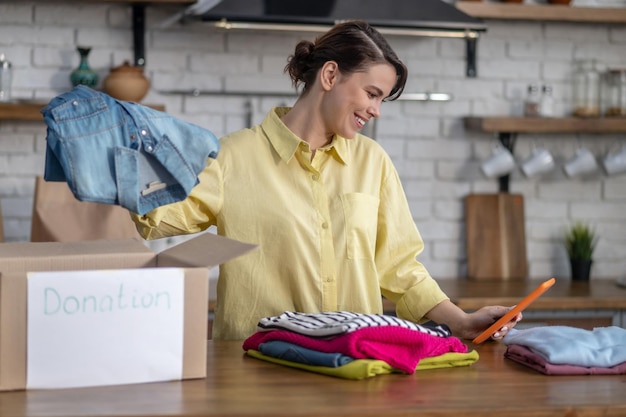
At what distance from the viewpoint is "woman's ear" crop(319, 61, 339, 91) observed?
7.59 ft

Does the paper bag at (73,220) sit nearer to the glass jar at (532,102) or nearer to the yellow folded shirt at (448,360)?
the glass jar at (532,102)

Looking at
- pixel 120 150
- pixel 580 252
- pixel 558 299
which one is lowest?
pixel 558 299

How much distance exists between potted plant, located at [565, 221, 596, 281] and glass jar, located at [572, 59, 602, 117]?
47cm

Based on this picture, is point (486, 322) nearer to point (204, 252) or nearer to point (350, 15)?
point (204, 252)

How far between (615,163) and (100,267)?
2989 mm

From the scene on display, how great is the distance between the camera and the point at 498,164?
13.1ft

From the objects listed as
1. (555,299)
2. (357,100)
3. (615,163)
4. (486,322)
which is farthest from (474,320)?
(615,163)

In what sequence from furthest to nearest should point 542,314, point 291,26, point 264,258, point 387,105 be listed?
point 387,105, point 542,314, point 291,26, point 264,258

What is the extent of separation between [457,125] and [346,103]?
74.6 inches

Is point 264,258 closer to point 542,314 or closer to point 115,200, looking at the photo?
point 115,200

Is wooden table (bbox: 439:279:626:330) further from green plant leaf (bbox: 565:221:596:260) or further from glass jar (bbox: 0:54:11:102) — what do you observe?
glass jar (bbox: 0:54:11:102)

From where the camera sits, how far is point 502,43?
4121mm

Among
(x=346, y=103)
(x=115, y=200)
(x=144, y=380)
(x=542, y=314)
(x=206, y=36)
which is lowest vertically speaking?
(x=542, y=314)

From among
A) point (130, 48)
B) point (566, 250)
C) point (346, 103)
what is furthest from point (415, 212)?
point (346, 103)
